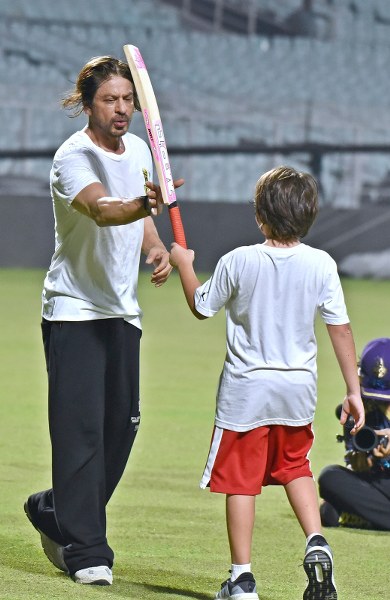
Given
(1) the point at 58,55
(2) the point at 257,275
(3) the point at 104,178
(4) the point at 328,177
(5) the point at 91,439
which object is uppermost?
(1) the point at 58,55

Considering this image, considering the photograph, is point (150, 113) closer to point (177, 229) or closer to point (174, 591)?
point (177, 229)

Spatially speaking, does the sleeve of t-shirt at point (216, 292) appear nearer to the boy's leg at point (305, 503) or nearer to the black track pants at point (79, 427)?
the black track pants at point (79, 427)

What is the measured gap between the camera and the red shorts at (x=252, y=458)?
388 centimetres

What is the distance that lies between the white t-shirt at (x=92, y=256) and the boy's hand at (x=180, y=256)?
31 cm

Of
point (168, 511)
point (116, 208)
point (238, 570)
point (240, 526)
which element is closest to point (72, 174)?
point (116, 208)

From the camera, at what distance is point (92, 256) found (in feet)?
13.7

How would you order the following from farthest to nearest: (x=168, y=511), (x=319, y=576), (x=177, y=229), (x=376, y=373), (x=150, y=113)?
1. (x=168, y=511)
2. (x=376, y=373)
3. (x=150, y=113)
4. (x=177, y=229)
5. (x=319, y=576)

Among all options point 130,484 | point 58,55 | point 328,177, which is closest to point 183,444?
point 130,484

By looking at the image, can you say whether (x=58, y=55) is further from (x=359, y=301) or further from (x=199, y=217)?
(x=359, y=301)

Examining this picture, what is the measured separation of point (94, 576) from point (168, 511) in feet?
4.77

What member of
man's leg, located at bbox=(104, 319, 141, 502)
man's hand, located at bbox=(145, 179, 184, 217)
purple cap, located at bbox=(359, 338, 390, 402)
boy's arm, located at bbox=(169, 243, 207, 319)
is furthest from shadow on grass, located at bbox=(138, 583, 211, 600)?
purple cap, located at bbox=(359, 338, 390, 402)

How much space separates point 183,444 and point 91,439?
304cm

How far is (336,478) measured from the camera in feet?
17.1

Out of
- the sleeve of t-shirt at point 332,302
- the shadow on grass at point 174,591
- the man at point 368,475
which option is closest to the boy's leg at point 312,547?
the shadow on grass at point 174,591
